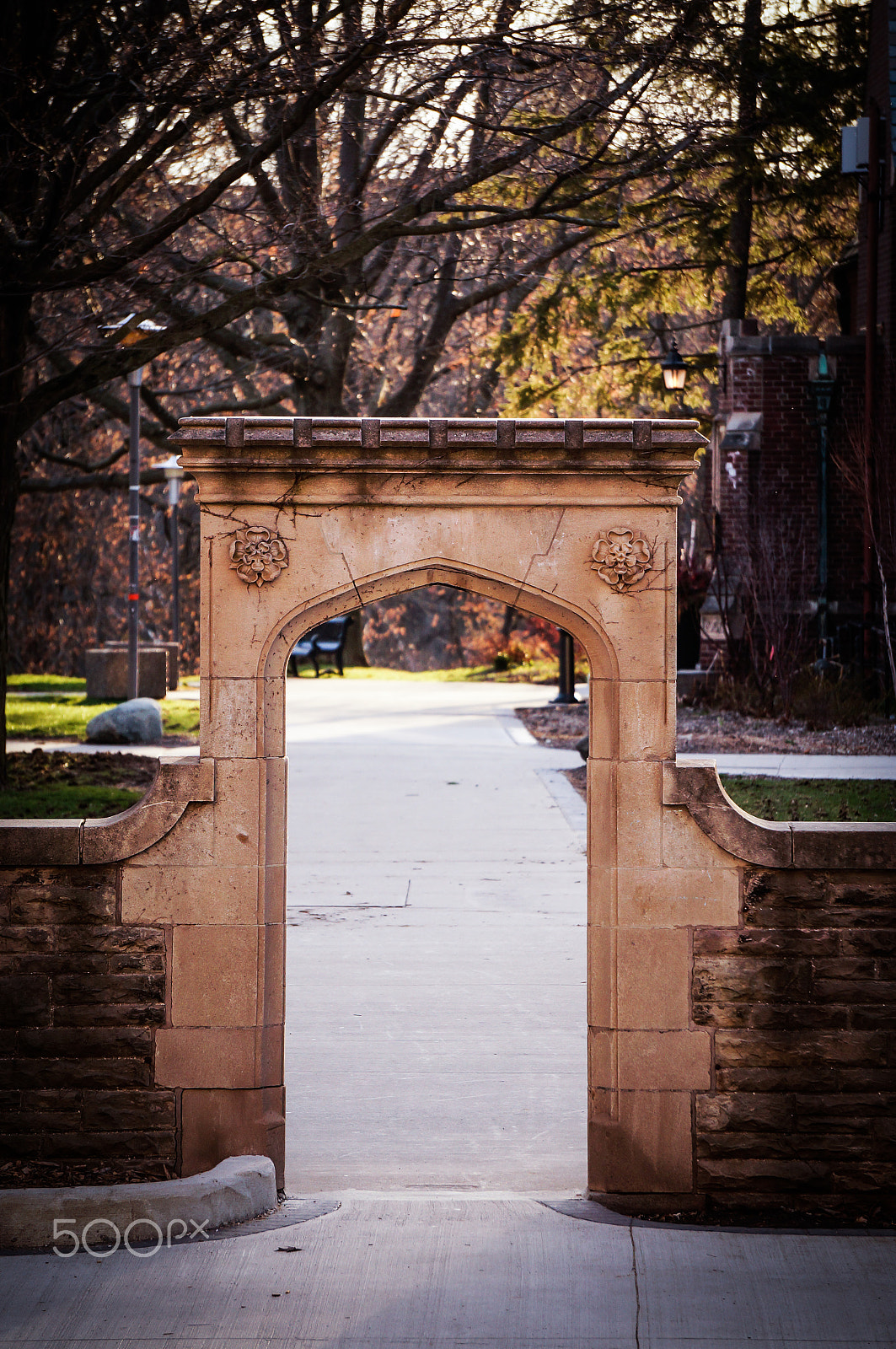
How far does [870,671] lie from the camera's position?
18797 millimetres

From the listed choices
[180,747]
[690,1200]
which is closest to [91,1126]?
[690,1200]

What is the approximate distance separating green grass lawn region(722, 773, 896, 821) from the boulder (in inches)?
280

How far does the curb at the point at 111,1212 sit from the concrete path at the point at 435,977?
633mm

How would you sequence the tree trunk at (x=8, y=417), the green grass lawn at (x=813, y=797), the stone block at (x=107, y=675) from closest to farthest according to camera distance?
the green grass lawn at (x=813, y=797)
the tree trunk at (x=8, y=417)
the stone block at (x=107, y=675)

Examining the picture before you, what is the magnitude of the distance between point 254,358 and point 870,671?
1198 cm

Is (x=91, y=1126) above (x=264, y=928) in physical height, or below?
below

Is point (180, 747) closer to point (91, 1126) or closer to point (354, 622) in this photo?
point (91, 1126)

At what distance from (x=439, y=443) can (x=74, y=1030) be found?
2.52 metres

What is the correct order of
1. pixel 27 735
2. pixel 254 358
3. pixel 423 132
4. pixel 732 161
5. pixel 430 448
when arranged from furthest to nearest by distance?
pixel 254 358 < pixel 732 161 < pixel 27 735 < pixel 423 132 < pixel 430 448

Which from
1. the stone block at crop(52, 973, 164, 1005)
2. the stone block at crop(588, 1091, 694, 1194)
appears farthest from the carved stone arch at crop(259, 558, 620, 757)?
the stone block at crop(588, 1091, 694, 1194)

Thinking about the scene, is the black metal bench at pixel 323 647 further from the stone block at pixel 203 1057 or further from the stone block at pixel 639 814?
the stone block at pixel 639 814

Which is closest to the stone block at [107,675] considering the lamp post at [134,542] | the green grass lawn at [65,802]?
the lamp post at [134,542]

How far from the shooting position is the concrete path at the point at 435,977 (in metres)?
5.64

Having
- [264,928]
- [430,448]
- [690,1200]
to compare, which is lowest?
[690,1200]
